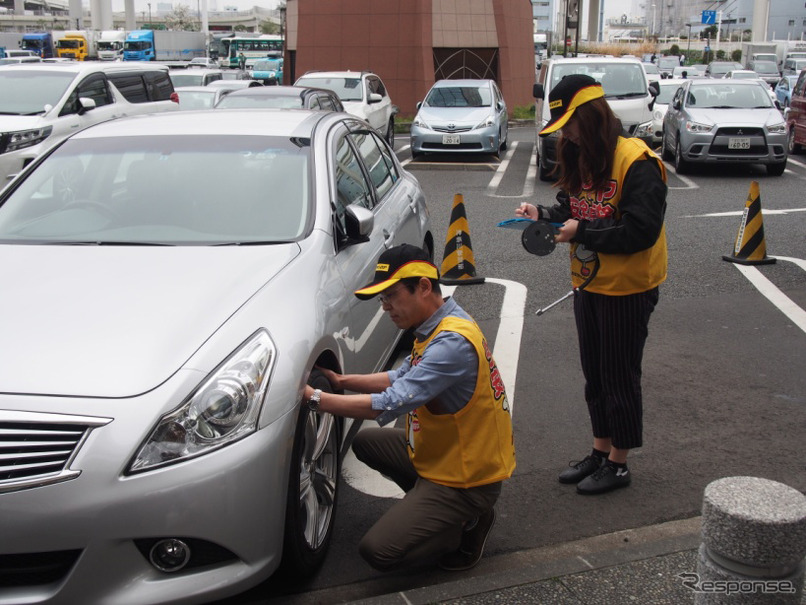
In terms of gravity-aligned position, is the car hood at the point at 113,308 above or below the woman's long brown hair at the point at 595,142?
below

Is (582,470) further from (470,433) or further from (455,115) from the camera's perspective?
(455,115)

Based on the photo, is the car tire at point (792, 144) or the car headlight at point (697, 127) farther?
the car tire at point (792, 144)

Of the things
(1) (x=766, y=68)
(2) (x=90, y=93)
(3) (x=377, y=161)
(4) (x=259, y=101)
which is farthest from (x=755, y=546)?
(1) (x=766, y=68)

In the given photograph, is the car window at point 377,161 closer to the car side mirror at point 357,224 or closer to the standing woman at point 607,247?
the car side mirror at point 357,224

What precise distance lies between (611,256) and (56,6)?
623 feet

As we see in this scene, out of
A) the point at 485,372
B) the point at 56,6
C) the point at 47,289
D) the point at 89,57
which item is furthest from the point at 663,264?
the point at 56,6

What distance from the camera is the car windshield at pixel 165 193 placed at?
3936 mm

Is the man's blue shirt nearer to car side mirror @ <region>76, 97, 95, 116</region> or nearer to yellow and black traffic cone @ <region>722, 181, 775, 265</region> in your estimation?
yellow and black traffic cone @ <region>722, 181, 775, 265</region>

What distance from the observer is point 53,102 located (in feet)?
40.3

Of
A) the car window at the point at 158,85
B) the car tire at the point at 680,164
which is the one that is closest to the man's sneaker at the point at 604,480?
the car tire at the point at 680,164

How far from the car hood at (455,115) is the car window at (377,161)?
35.9 ft

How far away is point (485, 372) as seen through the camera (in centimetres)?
314

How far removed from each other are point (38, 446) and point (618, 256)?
2314 mm

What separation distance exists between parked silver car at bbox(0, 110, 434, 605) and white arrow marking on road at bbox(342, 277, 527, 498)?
233 millimetres
